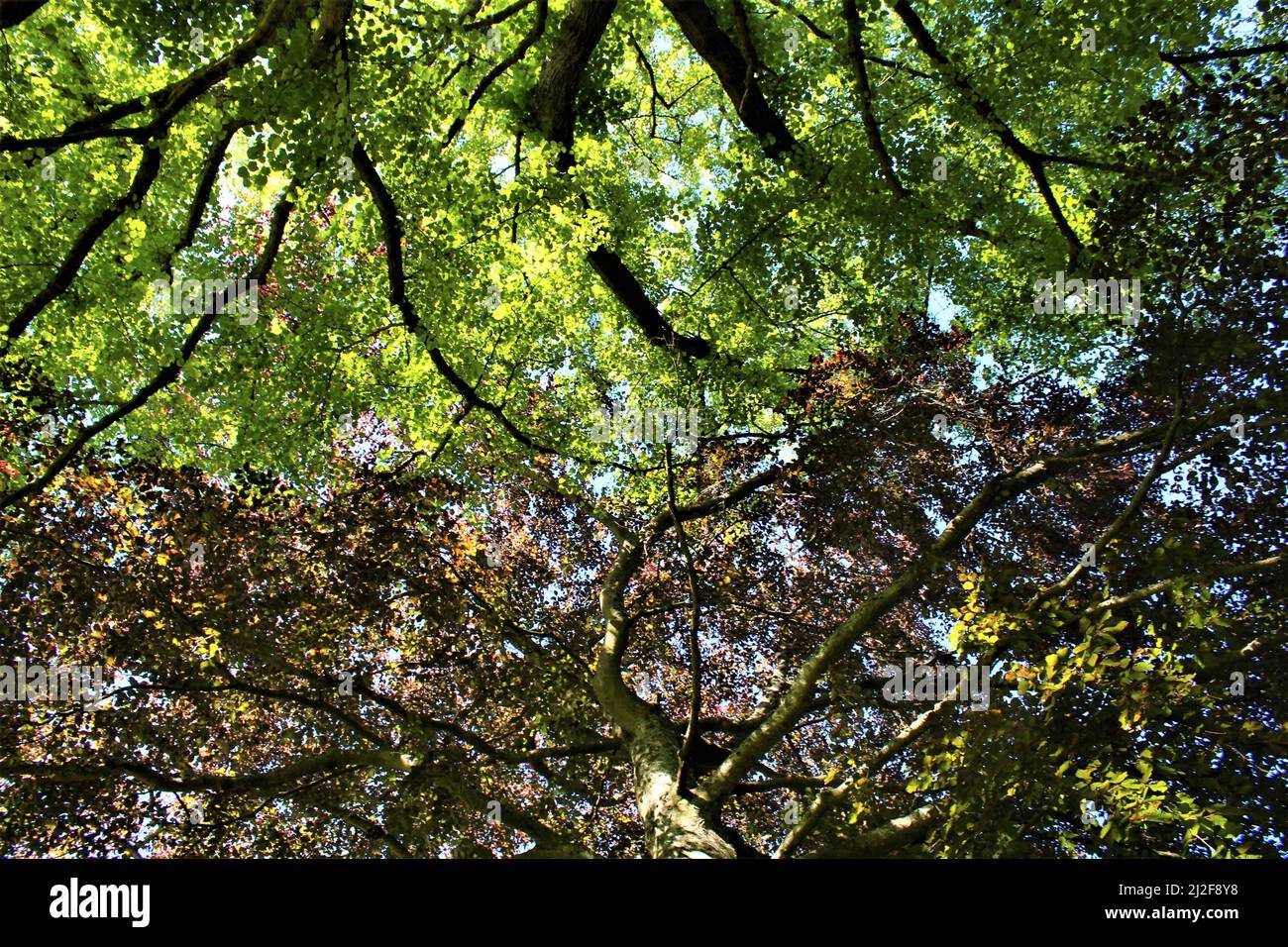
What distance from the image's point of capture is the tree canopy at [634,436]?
5.41 metres

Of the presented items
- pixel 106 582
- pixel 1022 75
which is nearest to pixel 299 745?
pixel 106 582

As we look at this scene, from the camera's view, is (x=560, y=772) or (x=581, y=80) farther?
(x=560, y=772)

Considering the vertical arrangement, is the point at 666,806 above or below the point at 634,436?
below

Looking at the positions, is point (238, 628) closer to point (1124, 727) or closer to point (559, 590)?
point (559, 590)

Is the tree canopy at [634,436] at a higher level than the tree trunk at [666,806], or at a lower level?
higher

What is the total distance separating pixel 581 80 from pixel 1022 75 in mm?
4784

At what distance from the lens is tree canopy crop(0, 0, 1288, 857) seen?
541 centimetres

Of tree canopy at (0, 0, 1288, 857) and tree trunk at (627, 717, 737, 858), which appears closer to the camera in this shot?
tree canopy at (0, 0, 1288, 857)

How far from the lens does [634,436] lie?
10.5 m

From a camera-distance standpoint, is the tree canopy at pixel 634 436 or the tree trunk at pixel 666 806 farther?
the tree trunk at pixel 666 806

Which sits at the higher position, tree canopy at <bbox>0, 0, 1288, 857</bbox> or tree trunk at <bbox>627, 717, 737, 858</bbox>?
tree canopy at <bbox>0, 0, 1288, 857</bbox>

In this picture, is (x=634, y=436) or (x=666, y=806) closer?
(x=666, y=806)
